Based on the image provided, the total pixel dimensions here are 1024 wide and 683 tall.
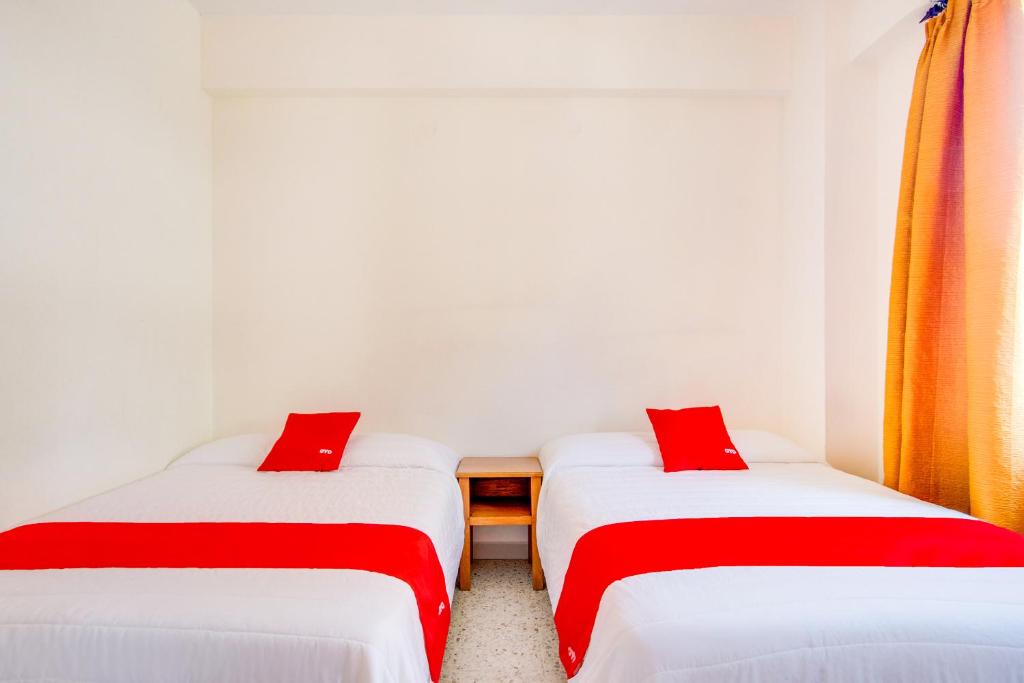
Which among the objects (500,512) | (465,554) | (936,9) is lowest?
(465,554)

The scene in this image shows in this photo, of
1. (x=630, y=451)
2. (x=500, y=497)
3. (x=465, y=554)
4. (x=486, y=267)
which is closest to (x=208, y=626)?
(x=465, y=554)

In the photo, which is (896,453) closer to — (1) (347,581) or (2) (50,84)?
(1) (347,581)

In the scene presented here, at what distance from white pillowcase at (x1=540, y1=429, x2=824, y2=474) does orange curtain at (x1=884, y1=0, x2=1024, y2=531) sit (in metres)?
0.44

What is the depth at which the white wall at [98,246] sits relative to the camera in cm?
187

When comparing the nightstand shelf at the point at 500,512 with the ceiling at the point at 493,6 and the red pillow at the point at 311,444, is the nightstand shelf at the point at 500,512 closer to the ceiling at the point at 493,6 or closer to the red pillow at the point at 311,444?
the red pillow at the point at 311,444

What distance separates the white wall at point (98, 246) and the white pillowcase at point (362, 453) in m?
0.22

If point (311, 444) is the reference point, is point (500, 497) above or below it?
below

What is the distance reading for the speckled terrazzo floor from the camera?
1904 mm

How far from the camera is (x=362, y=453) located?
2.55 metres

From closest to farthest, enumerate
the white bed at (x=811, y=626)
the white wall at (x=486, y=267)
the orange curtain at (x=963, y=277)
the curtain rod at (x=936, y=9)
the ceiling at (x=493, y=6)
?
the white bed at (x=811, y=626) → the orange curtain at (x=963, y=277) → the curtain rod at (x=936, y=9) → the ceiling at (x=493, y=6) → the white wall at (x=486, y=267)

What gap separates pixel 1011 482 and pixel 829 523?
0.68 metres

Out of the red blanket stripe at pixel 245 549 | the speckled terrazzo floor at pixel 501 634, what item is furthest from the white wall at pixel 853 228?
the red blanket stripe at pixel 245 549

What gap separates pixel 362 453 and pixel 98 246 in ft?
4.62

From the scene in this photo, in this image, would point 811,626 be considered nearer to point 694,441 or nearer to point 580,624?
point 580,624
